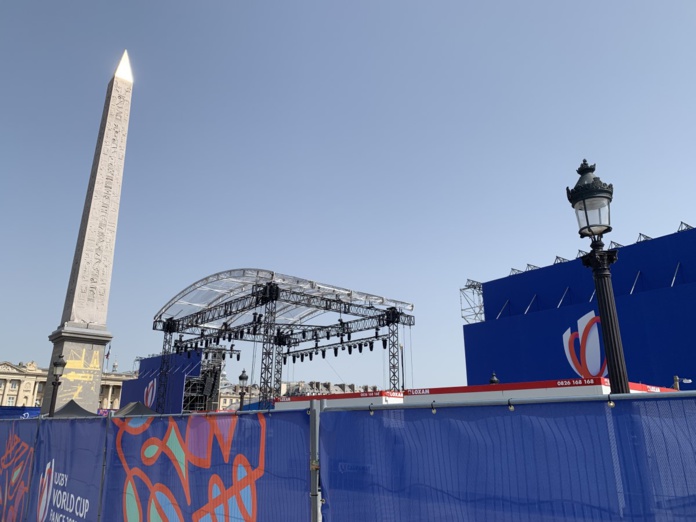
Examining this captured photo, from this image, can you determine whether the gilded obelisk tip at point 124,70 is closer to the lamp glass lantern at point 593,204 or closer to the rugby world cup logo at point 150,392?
the lamp glass lantern at point 593,204

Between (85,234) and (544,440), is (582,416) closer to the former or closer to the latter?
(544,440)

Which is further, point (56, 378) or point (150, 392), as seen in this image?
point (150, 392)

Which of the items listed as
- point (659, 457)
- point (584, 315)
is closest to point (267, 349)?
point (584, 315)

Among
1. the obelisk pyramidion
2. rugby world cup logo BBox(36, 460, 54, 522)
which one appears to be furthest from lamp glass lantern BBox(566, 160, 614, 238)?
the obelisk pyramidion

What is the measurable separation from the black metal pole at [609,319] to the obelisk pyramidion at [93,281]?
17609 mm

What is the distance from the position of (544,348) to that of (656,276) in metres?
7.23

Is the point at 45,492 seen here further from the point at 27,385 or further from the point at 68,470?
the point at 27,385

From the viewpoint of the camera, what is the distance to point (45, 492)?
7973 millimetres

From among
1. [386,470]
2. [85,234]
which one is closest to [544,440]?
[386,470]

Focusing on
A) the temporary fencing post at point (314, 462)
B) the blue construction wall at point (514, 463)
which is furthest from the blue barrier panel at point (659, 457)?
the temporary fencing post at point (314, 462)

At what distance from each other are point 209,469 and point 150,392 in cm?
4570

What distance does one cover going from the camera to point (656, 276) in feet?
89.6

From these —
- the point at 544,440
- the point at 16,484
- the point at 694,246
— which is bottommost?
the point at 16,484

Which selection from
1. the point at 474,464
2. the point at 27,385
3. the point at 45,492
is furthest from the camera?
the point at 27,385
